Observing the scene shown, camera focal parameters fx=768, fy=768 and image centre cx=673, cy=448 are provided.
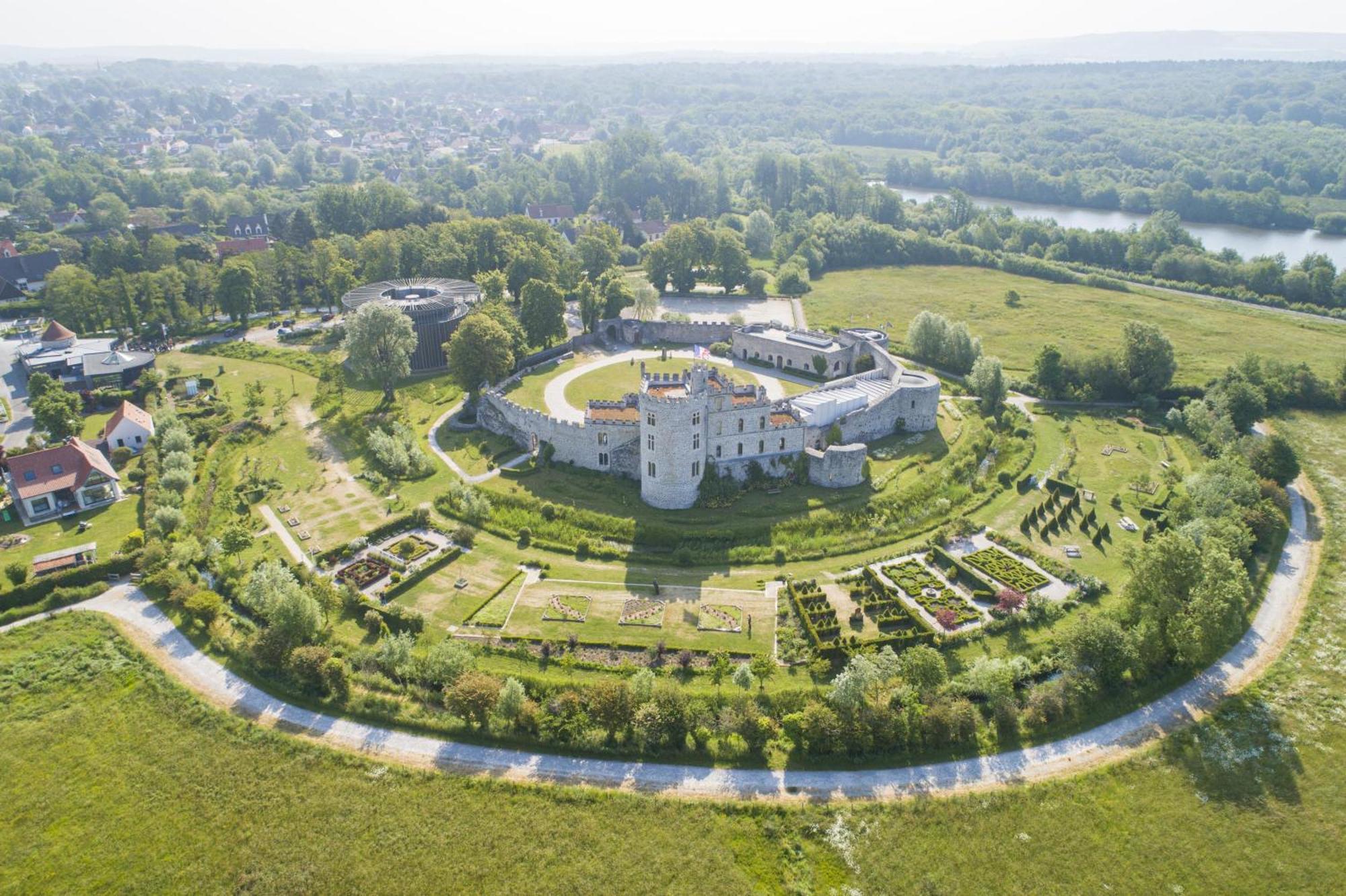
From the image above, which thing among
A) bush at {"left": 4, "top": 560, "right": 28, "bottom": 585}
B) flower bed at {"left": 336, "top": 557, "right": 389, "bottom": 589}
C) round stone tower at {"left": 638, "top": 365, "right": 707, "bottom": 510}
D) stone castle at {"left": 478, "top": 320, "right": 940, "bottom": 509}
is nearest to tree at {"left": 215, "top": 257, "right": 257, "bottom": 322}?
stone castle at {"left": 478, "top": 320, "right": 940, "bottom": 509}

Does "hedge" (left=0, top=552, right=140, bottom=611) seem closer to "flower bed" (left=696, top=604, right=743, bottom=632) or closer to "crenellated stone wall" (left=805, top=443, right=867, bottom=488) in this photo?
"flower bed" (left=696, top=604, right=743, bottom=632)

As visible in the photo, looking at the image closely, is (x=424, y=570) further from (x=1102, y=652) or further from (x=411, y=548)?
(x=1102, y=652)

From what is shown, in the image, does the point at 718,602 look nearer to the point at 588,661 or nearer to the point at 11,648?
the point at 588,661

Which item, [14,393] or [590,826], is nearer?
[590,826]

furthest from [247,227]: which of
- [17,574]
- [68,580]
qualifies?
[68,580]

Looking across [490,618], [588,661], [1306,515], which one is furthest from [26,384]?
[1306,515]

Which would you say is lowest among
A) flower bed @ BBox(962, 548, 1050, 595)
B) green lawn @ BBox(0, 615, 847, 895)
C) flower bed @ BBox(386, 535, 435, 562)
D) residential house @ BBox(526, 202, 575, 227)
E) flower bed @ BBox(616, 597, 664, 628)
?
green lawn @ BBox(0, 615, 847, 895)
